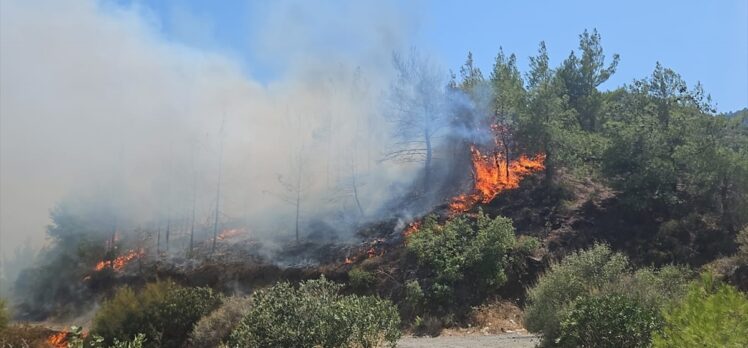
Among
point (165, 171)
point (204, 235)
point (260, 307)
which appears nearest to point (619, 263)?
point (260, 307)

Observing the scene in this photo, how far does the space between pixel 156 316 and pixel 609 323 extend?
16.0 meters

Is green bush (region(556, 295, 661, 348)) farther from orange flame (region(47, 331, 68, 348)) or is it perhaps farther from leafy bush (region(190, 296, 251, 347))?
orange flame (region(47, 331, 68, 348))

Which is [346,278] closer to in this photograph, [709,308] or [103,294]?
[103,294]

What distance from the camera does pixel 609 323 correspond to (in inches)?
423

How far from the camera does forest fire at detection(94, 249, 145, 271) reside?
39.1m

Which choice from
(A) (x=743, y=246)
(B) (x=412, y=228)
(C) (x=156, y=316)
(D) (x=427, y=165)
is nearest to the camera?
(C) (x=156, y=316)

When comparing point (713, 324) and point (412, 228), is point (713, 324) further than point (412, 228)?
No

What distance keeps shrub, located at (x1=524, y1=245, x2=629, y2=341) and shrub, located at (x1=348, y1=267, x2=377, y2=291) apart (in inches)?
484

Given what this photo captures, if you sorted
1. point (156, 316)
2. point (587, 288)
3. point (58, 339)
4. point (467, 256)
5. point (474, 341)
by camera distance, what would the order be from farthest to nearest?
point (58, 339), point (467, 256), point (156, 316), point (474, 341), point (587, 288)

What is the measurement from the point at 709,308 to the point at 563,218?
949 inches

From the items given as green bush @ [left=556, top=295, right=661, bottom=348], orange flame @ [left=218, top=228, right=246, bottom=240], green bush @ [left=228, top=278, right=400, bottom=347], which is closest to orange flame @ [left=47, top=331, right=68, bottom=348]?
orange flame @ [left=218, top=228, right=246, bottom=240]

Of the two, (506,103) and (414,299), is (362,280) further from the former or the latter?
(506,103)

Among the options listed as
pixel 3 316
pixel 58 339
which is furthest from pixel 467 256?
pixel 58 339

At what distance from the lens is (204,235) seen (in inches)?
1615
